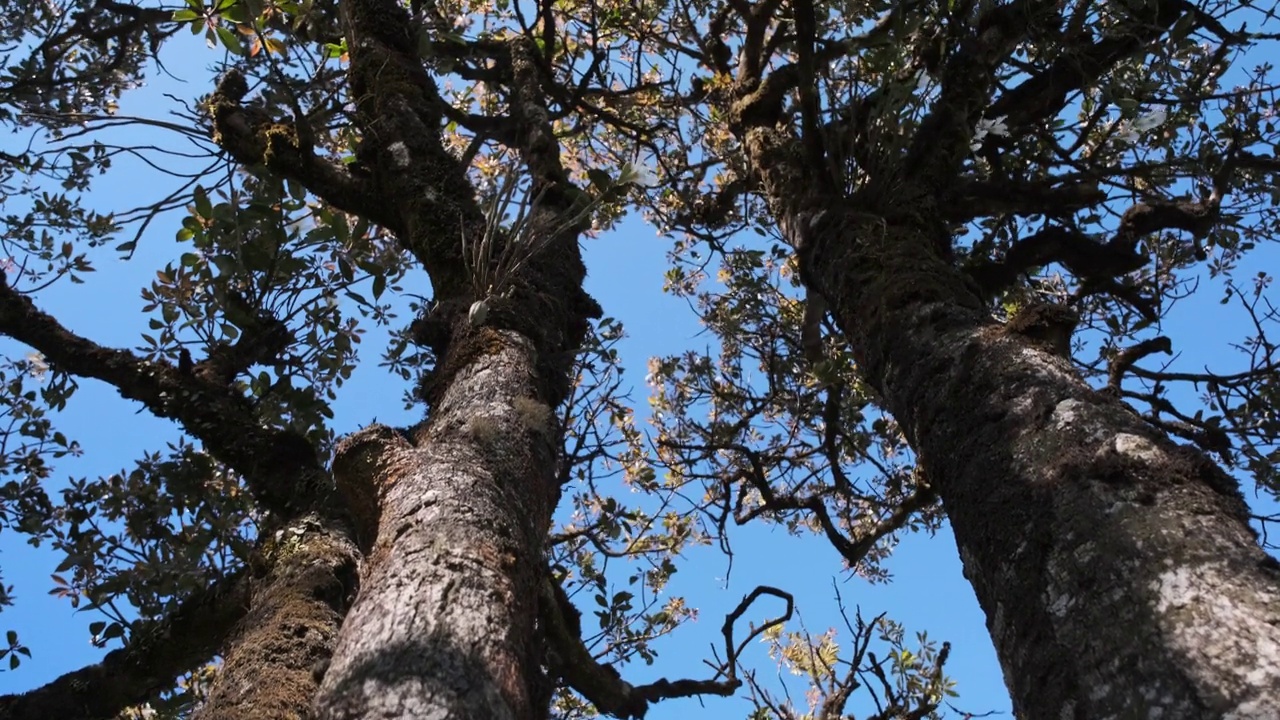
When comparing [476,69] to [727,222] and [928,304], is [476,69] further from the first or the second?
[928,304]

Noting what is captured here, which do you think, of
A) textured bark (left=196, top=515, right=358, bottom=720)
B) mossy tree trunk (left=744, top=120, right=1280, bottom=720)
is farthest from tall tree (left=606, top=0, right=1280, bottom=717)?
textured bark (left=196, top=515, right=358, bottom=720)

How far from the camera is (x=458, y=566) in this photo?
1.68 m

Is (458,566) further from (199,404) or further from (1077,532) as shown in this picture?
(199,404)

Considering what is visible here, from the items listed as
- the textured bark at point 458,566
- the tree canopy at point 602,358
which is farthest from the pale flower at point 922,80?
the textured bark at point 458,566

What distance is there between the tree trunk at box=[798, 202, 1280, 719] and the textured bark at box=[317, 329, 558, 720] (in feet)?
3.48

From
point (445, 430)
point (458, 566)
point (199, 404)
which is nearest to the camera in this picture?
point (458, 566)

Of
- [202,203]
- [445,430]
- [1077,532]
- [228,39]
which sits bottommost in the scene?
[1077,532]

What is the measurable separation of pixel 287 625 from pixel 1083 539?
218 cm

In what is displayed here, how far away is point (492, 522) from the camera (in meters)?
1.88

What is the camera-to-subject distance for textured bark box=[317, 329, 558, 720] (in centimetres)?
140

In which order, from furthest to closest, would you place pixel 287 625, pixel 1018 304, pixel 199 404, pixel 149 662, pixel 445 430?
pixel 1018 304, pixel 199 404, pixel 149 662, pixel 287 625, pixel 445 430

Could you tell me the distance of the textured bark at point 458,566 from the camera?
4.58 ft

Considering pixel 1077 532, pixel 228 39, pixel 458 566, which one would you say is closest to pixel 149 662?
pixel 458 566

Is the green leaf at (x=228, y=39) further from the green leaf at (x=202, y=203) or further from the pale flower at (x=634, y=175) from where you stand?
the pale flower at (x=634, y=175)
